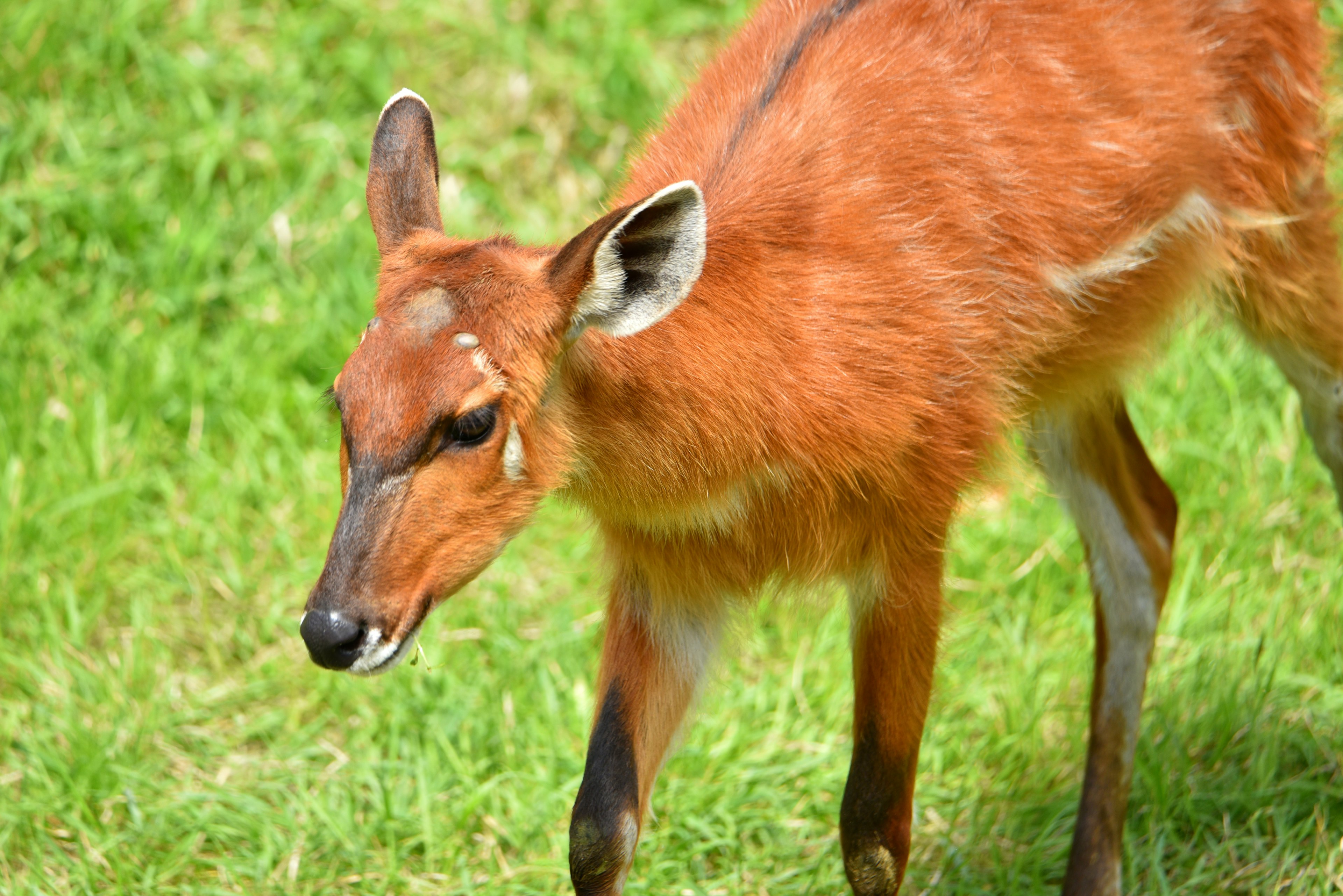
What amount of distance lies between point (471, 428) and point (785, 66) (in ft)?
4.93

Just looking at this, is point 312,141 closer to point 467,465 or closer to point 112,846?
point 112,846

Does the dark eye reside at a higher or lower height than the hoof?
higher

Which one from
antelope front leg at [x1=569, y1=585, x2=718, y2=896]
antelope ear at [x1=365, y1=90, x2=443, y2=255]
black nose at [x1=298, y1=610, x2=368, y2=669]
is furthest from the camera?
antelope front leg at [x1=569, y1=585, x2=718, y2=896]

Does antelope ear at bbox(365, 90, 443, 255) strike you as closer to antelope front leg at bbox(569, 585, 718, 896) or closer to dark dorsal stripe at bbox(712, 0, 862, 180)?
dark dorsal stripe at bbox(712, 0, 862, 180)

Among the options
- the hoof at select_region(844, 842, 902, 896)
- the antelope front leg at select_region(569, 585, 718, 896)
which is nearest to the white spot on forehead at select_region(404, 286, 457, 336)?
the antelope front leg at select_region(569, 585, 718, 896)

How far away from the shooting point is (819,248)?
3.58m

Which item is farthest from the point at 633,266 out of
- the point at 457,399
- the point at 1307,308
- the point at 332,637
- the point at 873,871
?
the point at 1307,308

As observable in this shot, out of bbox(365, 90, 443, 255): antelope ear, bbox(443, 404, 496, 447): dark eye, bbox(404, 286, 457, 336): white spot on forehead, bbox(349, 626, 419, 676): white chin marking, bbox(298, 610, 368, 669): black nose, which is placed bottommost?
bbox(349, 626, 419, 676): white chin marking

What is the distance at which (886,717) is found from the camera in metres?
3.77

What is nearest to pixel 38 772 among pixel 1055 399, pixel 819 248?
pixel 819 248

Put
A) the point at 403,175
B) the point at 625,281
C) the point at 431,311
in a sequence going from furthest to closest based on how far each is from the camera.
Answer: the point at 403,175
the point at 625,281
the point at 431,311

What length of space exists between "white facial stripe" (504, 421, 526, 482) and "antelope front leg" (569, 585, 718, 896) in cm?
86

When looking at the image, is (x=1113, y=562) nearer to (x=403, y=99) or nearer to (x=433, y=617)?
(x=433, y=617)

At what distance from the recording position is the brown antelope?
3027 millimetres
